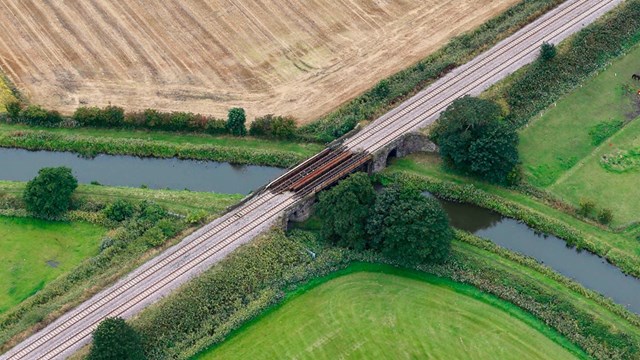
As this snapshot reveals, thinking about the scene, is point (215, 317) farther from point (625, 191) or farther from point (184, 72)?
point (625, 191)

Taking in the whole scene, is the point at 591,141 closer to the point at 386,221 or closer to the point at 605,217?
the point at 605,217

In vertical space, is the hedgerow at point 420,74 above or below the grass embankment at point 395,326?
above

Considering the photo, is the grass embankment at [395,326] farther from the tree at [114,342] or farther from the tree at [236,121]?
the tree at [236,121]

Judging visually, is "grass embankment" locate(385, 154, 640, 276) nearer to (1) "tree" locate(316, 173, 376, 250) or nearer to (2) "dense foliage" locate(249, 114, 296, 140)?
(1) "tree" locate(316, 173, 376, 250)

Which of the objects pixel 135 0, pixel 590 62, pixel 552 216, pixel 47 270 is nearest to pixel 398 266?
pixel 552 216

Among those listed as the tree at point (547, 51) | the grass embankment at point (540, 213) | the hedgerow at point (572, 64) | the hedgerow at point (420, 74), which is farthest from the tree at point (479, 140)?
the tree at point (547, 51)

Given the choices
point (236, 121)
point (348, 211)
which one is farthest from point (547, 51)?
point (236, 121)
